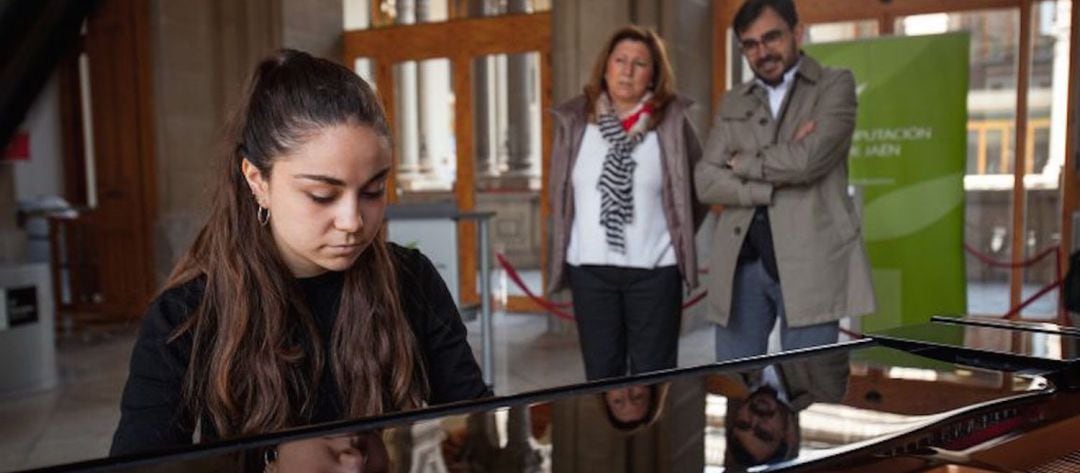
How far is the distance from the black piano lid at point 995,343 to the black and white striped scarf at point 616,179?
1385 mm

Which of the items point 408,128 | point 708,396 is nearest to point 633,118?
point 708,396

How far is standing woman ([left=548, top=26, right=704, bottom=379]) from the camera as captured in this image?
2.98m

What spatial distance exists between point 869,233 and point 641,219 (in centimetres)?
311

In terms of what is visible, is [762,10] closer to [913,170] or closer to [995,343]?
[995,343]

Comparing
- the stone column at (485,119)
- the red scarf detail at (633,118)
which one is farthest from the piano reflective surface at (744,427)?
the stone column at (485,119)

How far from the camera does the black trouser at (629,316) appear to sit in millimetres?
2963

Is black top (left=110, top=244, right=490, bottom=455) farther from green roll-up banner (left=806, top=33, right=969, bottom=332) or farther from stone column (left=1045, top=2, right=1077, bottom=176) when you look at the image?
stone column (left=1045, top=2, right=1077, bottom=176)

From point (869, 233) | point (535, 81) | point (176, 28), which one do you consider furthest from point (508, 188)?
point (869, 233)

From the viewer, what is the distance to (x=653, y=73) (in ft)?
9.91

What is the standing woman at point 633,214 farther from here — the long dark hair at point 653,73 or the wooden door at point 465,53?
the wooden door at point 465,53

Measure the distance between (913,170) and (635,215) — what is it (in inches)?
127

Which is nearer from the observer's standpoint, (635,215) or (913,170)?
(635,215)

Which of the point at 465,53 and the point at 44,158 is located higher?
the point at 465,53

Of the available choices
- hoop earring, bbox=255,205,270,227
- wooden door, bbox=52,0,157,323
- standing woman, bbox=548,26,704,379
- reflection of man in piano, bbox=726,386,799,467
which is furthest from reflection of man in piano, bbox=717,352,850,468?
wooden door, bbox=52,0,157,323
